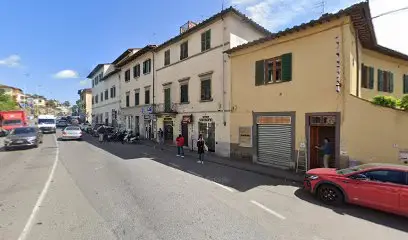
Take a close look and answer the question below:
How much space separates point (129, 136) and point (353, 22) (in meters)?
20.7

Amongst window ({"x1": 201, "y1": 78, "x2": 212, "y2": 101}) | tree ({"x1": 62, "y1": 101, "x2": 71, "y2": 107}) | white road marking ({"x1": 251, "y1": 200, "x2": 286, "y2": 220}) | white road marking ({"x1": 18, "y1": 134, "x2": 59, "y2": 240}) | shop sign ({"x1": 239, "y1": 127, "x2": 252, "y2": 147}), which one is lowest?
white road marking ({"x1": 251, "y1": 200, "x2": 286, "y2": 220})

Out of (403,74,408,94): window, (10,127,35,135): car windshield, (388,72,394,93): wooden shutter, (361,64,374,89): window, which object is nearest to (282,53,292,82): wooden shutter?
(361,64,374,89): window

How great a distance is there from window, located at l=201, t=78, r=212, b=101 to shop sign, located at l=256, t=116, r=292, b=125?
480cm

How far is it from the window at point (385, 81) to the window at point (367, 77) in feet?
3.60

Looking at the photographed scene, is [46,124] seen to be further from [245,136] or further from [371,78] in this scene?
[371,78]

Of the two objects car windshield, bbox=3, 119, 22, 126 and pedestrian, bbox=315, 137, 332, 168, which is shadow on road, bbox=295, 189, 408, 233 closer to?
pedestrian, bbox=315, 137, 332, 168

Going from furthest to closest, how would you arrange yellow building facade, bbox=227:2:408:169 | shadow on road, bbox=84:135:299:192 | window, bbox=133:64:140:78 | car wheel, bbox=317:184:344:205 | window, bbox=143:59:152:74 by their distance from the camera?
window, bbox=133:64:140:78 → window, bbox=143:59:152:74 → yellow building facade, bbox=227:2:408:169 → shadow on road, bbox=84:135:299:192 → car wheel, bbox=317:184:344:205

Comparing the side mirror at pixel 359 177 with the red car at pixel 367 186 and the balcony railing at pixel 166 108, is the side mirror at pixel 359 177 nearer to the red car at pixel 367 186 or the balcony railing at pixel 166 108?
the red car at pixel 367 186

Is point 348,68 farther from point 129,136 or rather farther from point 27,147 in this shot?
point 27,147

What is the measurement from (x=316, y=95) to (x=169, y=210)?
28.2ft

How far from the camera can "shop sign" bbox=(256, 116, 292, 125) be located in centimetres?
1314

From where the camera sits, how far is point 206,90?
18797mm

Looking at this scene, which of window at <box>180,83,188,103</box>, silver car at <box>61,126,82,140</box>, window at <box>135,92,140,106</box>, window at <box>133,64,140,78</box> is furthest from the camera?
window at <box>135,92,140,106</box>

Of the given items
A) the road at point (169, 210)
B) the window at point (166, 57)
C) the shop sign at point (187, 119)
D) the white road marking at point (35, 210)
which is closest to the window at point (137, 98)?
the window at point (166, 57)
